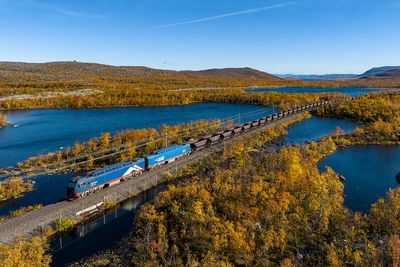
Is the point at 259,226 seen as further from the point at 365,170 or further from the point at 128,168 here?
the point at 365,170

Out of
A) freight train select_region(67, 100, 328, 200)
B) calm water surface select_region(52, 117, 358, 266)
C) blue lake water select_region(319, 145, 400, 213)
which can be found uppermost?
freight train select_region(67, 100, 328, 200)

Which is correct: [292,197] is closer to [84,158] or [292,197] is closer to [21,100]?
[84,158]

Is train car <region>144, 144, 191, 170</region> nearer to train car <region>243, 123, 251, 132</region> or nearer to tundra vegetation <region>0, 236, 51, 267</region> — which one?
tundra vegetation <region>0, 236, 51, 267</region>

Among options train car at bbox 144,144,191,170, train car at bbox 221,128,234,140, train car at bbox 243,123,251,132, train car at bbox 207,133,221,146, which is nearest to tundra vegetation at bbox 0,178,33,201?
train car at bbox 144,144,191,170

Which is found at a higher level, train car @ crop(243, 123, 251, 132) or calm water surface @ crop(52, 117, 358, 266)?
train car @ crop(243, 123, 251, 132)

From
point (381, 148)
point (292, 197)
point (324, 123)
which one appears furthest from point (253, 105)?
point (292, 197)

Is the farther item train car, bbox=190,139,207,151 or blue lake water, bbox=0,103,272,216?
train car, bbox=190,139,207,151

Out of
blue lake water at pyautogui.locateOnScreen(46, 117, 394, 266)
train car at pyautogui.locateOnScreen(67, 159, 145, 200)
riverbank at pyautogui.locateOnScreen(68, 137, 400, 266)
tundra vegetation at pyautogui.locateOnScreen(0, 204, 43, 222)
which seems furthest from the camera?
train car at pyautogui.locateOnScreen(67, 159, 145, 200)
